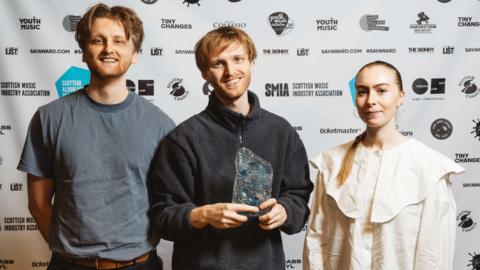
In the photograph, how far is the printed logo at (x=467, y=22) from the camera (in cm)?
246

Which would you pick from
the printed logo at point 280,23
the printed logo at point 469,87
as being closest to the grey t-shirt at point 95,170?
the printed logo at point 280,23

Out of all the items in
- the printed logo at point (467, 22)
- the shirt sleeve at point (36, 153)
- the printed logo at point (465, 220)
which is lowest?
the printed logo at point (465, 220)

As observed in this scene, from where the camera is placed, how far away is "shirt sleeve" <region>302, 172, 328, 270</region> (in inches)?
60.2

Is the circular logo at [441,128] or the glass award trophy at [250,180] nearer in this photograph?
the glass award trophy at [250,180]

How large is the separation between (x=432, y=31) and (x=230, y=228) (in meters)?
1.64

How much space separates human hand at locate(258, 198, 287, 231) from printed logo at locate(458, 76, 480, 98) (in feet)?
5.12

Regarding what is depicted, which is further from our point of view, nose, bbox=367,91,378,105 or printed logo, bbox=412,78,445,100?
printed logo, bbox=412,78,445,100

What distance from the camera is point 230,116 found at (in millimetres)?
1400

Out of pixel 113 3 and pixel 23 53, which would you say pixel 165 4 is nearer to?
pixel 113 3

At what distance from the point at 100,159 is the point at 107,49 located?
12.3 inches

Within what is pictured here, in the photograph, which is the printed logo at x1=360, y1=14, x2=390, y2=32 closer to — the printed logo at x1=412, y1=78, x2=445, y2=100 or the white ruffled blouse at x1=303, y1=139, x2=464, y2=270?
the printed logo at x1=412, y1=78, x2=445, y2=100

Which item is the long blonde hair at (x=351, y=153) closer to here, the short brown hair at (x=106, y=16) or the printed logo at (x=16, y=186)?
the short brown hair at (x=106, y=16)

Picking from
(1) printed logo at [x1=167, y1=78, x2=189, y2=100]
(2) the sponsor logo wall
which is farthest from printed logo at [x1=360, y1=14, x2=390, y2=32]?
(1) printed logo at [x1=167, y1=78, x2=189, y2=100]

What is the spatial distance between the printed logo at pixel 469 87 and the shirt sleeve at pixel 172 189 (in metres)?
1.67
